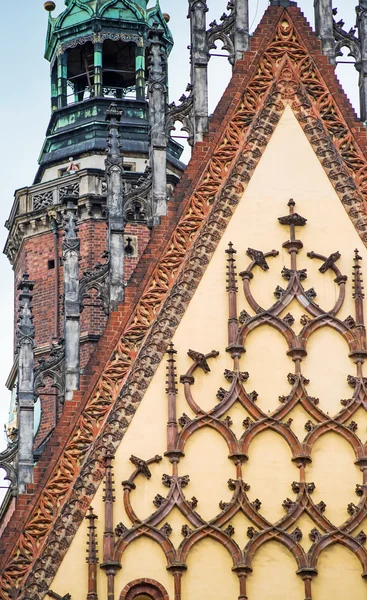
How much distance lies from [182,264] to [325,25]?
3314 mm

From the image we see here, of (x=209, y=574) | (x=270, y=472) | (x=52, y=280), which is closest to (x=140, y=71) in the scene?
(x=52, y=280)

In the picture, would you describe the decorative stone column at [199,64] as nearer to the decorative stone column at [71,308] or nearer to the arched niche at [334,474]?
the decorative stone column at [71,308]

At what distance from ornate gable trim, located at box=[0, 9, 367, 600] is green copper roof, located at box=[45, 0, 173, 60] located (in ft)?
31.1

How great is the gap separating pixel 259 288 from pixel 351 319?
3.40 feet

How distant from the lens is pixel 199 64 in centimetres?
2706

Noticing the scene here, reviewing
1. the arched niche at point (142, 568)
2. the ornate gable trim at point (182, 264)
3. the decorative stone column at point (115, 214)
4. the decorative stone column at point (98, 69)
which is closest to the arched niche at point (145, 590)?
the arched niche at point (142, 568)

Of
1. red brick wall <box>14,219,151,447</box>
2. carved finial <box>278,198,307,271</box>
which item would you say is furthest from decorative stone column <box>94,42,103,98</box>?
carved finial <box>278,198,307,271</box>

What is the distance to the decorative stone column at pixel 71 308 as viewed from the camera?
2584 cm

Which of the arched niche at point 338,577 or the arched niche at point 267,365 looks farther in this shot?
the arched niche at point 267,365

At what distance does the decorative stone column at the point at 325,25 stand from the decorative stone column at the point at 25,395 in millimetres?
4282

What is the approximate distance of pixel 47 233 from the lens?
36781mm

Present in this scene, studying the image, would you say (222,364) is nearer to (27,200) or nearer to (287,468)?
(287,468)

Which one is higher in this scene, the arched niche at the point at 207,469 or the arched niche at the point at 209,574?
the arched niche at the point at 207,469

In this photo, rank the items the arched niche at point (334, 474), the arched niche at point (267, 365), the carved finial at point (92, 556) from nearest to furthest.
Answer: the carved finial at point (92, 556) → the arched niche at point (334, 474) → the arched niche at point (267, 365)
